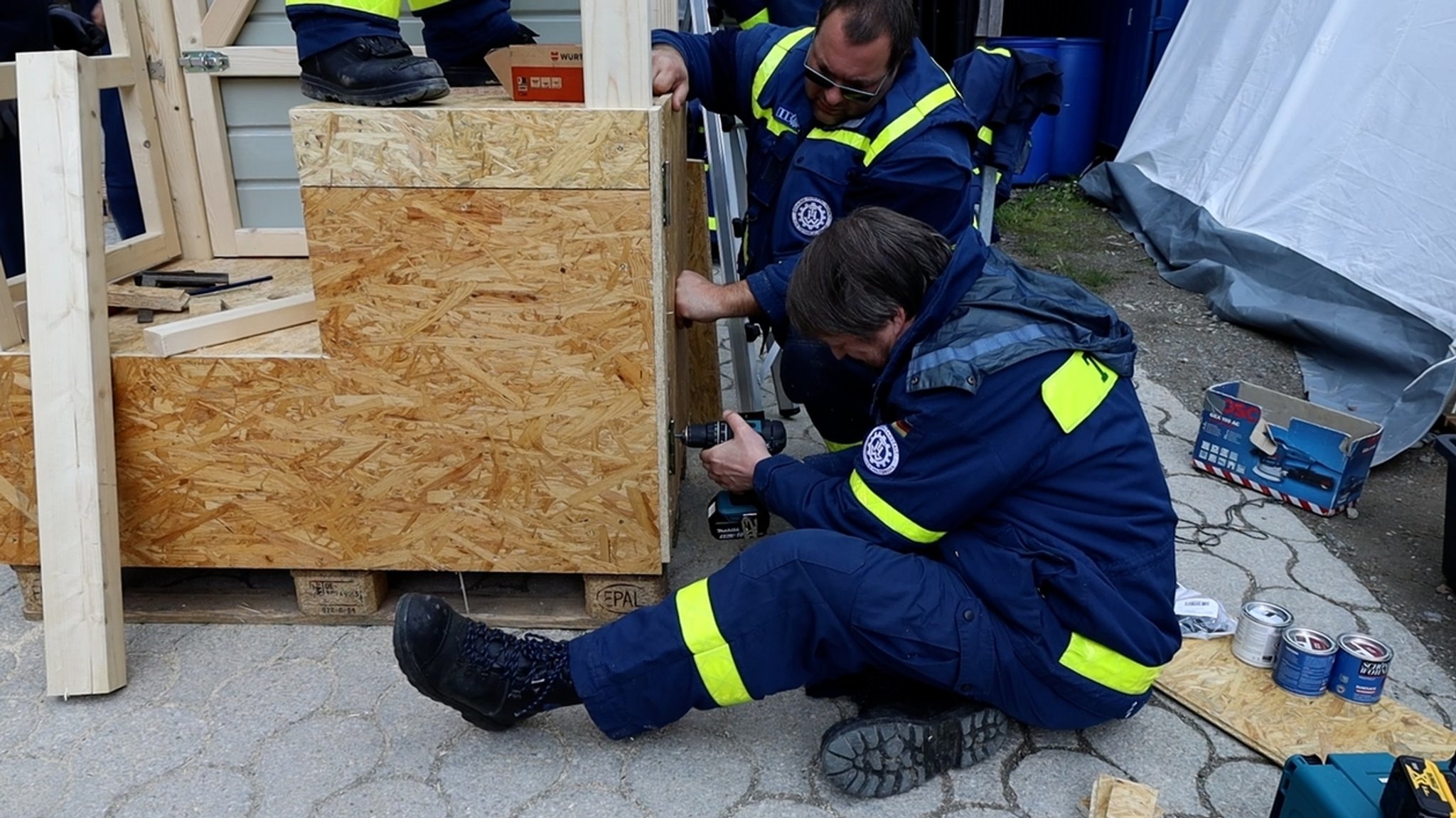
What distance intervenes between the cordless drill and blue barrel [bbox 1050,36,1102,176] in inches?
238

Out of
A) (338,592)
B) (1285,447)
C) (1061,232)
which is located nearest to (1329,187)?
(1285,447)

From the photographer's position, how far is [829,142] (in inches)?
114

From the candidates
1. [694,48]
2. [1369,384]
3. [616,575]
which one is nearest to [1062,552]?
[616,575]

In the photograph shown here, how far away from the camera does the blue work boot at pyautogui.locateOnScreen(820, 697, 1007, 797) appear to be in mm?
2121

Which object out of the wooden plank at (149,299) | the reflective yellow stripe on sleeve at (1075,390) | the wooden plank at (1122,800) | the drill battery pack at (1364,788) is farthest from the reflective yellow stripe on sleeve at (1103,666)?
the wooden plank at (149,299)

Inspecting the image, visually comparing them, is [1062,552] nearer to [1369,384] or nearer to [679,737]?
[679,737]

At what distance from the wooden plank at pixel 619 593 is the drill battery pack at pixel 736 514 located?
0.26m

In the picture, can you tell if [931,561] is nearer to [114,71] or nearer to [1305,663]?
[1305,663]

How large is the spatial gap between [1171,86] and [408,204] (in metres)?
5.44

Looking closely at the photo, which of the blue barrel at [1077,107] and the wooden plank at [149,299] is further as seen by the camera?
the blue barrel at [1077,107]

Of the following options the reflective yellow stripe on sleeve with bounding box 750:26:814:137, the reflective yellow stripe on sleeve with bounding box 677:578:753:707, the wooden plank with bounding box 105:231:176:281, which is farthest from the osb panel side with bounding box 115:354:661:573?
the reflective yellow stripe on sleeve with bounding box 750:26:814:137

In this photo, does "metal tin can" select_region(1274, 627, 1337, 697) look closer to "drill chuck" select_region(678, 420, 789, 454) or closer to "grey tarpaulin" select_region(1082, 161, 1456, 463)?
"drill chuck" select_region(678, 420, 789, 454)

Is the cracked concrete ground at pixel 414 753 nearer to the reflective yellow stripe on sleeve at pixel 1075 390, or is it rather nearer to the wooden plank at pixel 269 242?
the reflective yellow stripe on sleeve at pixel 1075 390

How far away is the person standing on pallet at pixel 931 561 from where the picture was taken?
198 cm
